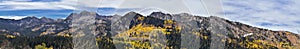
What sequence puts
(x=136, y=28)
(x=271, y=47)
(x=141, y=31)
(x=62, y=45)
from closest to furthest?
1. (x=62, y=45)
2. (x=141, y=31)
3. (x=136, y=28)
4. (x=271, y=47)

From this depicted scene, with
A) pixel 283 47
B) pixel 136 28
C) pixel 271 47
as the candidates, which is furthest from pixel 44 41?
pixel 283 47

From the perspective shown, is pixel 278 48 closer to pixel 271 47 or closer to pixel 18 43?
pixel 271 47

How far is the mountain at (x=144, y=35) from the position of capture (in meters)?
14.3

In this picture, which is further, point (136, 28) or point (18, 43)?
point (136, 28)

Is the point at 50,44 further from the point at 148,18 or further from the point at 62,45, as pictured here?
the point at 148,18

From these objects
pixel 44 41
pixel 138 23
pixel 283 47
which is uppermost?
pixel 44 41

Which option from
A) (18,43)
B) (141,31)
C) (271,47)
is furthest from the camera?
(271,47)

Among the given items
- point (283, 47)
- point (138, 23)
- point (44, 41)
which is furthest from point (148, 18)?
point (44, 41)

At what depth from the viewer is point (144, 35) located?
126688 mm

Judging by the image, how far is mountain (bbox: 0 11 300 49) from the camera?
14305mm

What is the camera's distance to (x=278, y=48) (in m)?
180

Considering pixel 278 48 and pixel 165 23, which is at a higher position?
pixel 165 23

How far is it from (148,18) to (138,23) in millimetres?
5707

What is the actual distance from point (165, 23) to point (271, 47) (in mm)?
48292
